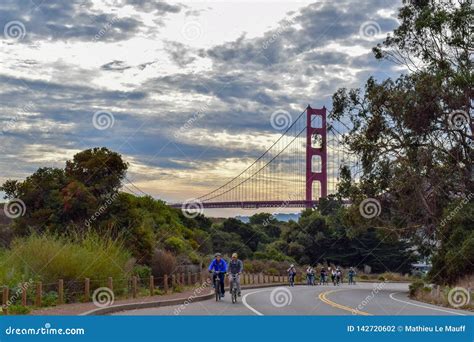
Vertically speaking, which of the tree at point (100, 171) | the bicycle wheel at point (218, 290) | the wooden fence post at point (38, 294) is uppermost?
the tree at point (100, 171)

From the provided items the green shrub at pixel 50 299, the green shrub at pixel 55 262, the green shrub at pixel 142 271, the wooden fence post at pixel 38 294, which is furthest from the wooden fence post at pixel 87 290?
the green shrub at pixel 142 271

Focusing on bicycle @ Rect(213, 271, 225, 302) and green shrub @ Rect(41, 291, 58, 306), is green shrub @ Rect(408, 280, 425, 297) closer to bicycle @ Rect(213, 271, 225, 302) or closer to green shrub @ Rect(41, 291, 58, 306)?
bicycle @ Rect(213, 271, 225, 302)

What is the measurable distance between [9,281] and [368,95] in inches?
1078

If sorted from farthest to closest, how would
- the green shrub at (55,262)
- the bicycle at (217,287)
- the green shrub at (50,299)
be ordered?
1. the bicycle at (217,287)
2. the green shrub at (55,262)
3. the green shrub at (50,299)

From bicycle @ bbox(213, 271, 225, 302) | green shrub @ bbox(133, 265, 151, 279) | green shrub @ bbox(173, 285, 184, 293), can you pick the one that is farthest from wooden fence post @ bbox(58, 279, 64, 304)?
green shrub @ bbox(173, 285, 184, 293)

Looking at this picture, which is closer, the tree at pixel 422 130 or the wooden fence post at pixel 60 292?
the wooden fence post at pixel 60 292

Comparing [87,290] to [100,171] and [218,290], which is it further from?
[100,171]

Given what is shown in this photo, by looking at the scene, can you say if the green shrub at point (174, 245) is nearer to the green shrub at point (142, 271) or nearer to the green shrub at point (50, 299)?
the green shrub at point (142, 271)

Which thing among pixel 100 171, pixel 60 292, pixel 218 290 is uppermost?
pixel 100 171

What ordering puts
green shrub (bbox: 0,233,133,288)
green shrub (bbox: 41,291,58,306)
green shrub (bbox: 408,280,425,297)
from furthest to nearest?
green shrub (bbox: 408,280,425,297)
green shrub (bbox: 0,233,133,288)
green shrub (bbox: 41,291,58,306)

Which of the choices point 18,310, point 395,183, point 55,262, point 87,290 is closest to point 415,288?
point 395,183

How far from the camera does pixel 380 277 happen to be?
83.6 meters

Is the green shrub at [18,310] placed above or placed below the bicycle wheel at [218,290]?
above

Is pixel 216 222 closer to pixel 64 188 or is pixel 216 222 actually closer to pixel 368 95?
pixel 368 95
